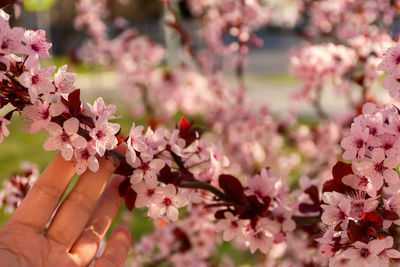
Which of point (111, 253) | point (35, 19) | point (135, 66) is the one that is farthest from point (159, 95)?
point (35, 19)

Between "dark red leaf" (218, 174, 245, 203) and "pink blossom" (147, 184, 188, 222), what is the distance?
148 mm

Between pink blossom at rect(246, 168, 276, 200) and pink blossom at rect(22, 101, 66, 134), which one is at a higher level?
pink blossom at rect(22, 101, 66, 134)

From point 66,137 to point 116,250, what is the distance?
0.58 metres

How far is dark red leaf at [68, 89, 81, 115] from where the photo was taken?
113cm

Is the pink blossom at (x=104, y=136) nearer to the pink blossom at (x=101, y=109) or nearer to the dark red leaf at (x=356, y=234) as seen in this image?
the pink blossom at (x=101, y=109)

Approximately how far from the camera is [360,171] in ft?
3.72

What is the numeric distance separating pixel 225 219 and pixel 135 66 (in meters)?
3.51

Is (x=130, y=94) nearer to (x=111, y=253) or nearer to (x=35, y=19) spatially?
(x=111, y=253)

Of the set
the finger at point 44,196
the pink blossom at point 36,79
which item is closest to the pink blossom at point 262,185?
the finger at point 44,196

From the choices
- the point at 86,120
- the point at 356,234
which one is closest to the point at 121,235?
the point at 86,120

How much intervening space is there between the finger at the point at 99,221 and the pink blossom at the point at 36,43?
60cm

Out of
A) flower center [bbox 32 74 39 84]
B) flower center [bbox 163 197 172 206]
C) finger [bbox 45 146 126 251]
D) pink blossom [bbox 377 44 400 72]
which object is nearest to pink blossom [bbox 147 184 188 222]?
flower center [bbox 163 197 172 206]

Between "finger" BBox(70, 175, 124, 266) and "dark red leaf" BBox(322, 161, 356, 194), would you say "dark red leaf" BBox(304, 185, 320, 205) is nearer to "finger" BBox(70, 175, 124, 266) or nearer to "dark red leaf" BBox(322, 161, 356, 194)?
"dark red leaf" BBox(322, 161, 356, 194)

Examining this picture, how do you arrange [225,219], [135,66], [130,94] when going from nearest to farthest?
[225,219] → [135,66] → [130,94]
